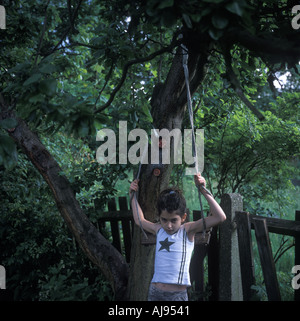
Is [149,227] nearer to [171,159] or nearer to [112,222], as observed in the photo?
[171,159]

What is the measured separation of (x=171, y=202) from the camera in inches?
108

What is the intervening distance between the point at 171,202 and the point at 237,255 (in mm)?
1164

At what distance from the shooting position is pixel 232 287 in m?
3.40

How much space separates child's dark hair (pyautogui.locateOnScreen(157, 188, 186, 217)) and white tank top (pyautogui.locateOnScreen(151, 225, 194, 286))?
0.20m

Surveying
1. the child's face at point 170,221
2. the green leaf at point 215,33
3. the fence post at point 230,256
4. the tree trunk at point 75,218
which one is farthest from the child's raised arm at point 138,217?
the green leaf at point 215,33

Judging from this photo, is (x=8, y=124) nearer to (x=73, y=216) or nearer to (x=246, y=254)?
(x=73, y=216)

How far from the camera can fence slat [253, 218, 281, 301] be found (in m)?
3.04

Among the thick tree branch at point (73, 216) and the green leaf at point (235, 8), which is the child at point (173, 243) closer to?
the thick tree branch at point (73, 216)

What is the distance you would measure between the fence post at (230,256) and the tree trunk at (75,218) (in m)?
0.96

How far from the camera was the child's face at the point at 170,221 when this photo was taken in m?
2.77

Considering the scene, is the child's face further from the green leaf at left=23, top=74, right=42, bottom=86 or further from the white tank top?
the green leaf at left=23, top=74, right=42, bottom=86

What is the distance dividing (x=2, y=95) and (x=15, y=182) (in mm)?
1469
